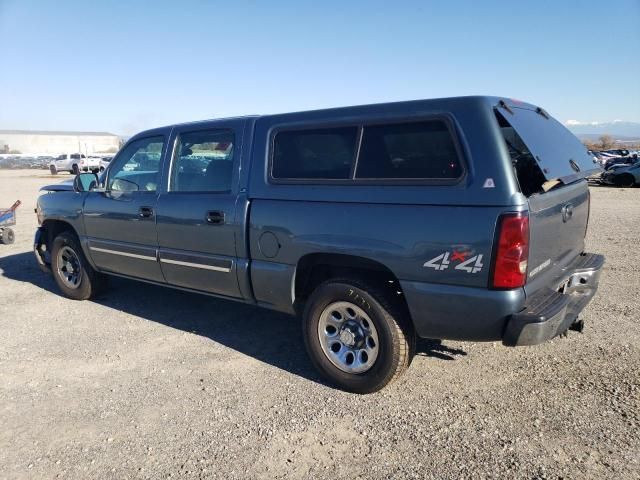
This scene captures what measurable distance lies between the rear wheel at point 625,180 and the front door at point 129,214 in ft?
71.4

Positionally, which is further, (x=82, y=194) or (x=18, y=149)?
(x=18, y=149)

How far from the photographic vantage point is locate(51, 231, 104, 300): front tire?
554cm

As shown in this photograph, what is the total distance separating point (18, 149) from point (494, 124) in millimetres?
134169

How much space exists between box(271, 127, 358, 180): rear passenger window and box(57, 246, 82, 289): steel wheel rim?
3323 millimetres

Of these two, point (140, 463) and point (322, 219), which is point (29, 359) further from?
point (322, 219)

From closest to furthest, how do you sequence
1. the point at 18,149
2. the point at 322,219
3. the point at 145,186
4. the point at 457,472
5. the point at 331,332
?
the point at 457,472, the point at 322,219, the point at 331,332, the point at 145,186, the point at 18,149

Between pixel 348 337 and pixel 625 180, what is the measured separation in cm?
2181

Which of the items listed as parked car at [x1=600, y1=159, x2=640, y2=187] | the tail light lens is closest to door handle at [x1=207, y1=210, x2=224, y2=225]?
the tail light lens

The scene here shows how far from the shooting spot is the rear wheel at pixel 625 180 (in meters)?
20.5

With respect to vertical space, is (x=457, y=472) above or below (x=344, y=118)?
below

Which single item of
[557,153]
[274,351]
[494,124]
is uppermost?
[494,124]

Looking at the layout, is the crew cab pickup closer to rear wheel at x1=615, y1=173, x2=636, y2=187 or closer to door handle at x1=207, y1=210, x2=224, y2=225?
door handle at x1=207, y1=210, x2=224, y2=225

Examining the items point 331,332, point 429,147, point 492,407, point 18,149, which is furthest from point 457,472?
point 18,149

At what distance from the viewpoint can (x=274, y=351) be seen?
166 inches
